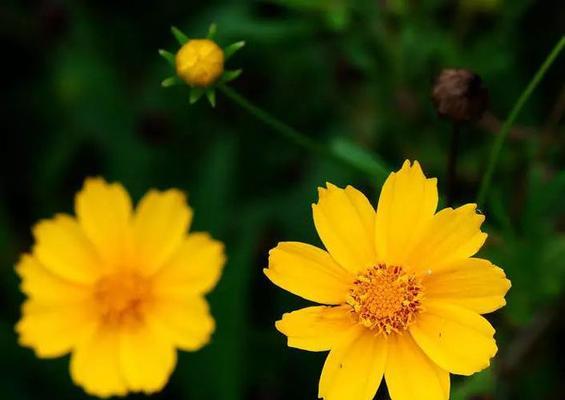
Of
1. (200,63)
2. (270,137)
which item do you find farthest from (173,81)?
(270,137)

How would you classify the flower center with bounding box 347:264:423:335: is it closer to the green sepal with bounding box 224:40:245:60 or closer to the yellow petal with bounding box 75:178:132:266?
the green sepal with bounding box 224:40:245:60

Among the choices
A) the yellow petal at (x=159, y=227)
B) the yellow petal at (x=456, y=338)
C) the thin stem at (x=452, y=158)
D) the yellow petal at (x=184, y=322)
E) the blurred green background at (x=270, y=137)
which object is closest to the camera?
the yellow petal at (x=456, y=338)

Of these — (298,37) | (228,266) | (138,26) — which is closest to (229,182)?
(228,266)

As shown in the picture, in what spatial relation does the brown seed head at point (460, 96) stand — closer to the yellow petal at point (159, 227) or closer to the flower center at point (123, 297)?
the yellow petal at point (159, 227)

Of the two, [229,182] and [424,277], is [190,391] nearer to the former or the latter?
[229,182]

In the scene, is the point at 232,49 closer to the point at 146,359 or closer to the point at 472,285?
the point at 472,285

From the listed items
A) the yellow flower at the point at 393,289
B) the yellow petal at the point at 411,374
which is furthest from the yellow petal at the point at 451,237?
the yellow petal at the point at 411,374
